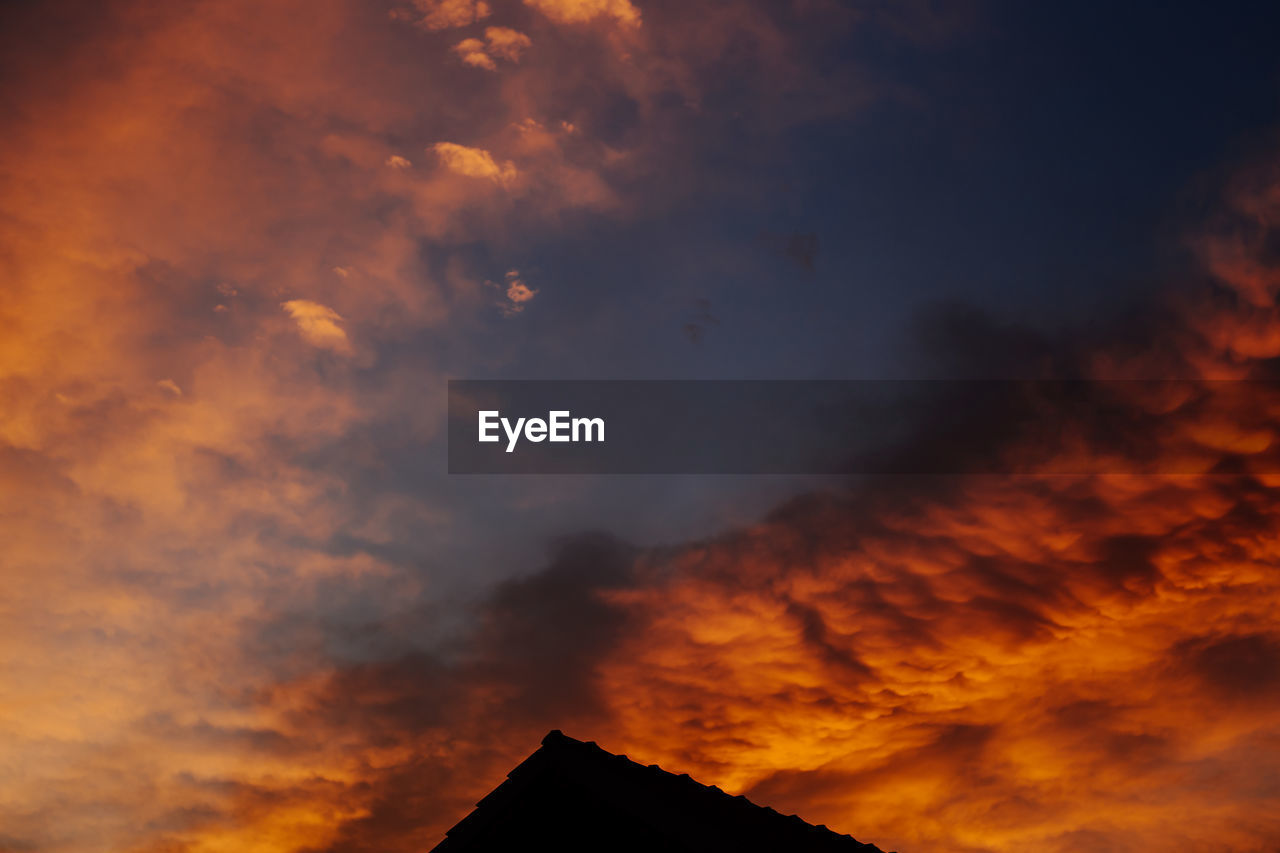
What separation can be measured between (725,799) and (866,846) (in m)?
2.70

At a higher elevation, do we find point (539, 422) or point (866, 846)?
point (539, 422)

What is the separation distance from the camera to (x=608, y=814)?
1240 cm

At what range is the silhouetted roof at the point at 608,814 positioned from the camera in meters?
12.0

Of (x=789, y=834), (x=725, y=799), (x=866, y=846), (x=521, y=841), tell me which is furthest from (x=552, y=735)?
(x=866, y=846)

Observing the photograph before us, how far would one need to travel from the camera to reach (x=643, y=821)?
39.2 ft

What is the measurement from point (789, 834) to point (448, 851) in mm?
5172

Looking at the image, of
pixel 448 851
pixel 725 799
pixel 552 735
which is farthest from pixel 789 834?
pixel 448 851

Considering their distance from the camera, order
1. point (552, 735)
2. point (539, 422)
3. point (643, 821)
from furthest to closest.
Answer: point (539, 422) < point (552, 735) < point (643, 821)

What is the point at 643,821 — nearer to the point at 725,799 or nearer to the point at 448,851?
the point at 725,799

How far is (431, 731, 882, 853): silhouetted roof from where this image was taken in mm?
12047

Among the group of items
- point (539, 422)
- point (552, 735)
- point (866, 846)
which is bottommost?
point (866, 846)

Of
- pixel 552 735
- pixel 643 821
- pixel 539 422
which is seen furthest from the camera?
pixel 539 422

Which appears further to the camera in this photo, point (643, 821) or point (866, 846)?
point (866, 846)

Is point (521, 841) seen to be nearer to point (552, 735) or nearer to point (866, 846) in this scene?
point (552, 735)
